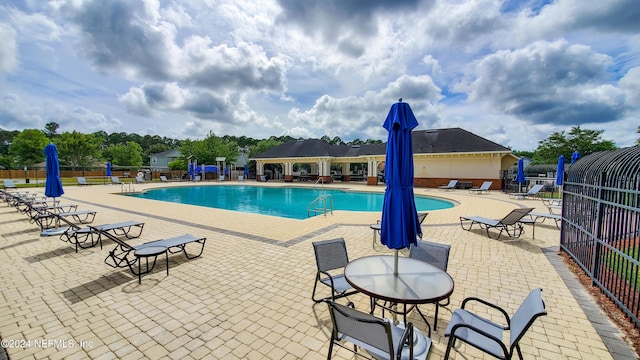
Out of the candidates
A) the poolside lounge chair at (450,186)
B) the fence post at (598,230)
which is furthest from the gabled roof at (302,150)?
the fence post at (598,230)

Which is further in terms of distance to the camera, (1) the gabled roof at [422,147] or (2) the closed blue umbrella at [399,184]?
(1) the gabled roof at [422,147]

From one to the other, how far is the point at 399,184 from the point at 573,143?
37.2 meters

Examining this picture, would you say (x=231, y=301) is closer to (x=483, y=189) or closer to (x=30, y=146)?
(x=483, y=189)

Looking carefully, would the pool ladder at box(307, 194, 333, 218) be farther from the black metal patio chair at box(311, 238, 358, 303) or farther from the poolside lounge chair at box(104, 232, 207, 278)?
the black metal patio chair at box(311, 238, 358, 303)

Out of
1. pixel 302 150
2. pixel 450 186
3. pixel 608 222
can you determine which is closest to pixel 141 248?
pixel 608 222

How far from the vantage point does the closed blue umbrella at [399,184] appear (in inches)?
108

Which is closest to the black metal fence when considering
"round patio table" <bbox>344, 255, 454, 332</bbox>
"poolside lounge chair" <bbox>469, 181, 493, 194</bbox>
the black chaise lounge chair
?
"round patio table" <bbox>344, 255, 454, 332</bbox>

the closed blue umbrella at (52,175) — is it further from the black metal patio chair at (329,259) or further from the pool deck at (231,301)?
the black metal patio chair at (329,259)

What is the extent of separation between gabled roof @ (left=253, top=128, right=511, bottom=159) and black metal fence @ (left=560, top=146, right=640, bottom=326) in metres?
12.1

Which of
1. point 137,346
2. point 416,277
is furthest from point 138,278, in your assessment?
point 416,277

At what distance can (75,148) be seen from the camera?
114 feet

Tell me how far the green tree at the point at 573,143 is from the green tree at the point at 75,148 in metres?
60.0

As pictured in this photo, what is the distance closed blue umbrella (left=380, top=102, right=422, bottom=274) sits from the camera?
8.98 feet

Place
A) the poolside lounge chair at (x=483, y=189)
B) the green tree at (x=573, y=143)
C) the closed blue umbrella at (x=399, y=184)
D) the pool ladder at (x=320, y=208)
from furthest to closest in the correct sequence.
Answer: the green tree at (x=573, y=143)
the poolside lounge chair at (x=483, y=189)
the pool ladder at (x=320, y=208)
the closed blue umbrella at (x=399, y=184)
